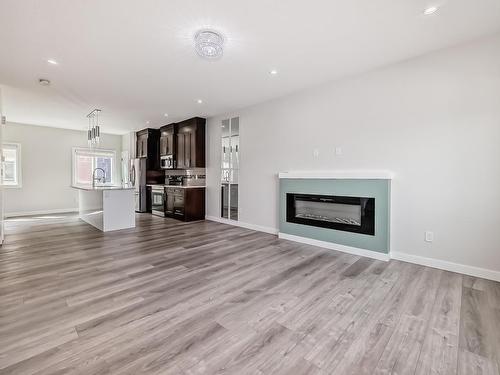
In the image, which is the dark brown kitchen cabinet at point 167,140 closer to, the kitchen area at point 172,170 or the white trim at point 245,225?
the kitchen area at point 172,170

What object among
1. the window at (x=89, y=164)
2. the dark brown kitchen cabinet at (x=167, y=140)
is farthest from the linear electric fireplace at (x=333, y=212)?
the window at (x=89, y=164)

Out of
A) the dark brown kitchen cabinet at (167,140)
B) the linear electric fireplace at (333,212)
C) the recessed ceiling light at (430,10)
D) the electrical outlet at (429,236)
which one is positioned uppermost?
the recessed ceiling light at (430,10)

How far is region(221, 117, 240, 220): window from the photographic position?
18.1 feet

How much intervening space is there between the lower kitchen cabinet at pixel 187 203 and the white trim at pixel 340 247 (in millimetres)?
2598

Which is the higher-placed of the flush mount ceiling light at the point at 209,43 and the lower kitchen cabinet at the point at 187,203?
the flush mount ceiling light at the point at 209,43

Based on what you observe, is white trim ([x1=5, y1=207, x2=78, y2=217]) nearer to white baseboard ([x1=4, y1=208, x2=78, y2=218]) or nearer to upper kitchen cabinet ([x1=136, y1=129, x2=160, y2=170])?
white baseboard ([x1=4, y1=208, x2=78, y2=218])

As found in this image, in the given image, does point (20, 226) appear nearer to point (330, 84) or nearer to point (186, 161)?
point (186, 161)

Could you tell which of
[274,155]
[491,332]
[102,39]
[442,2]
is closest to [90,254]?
[102,39]

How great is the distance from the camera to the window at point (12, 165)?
6.70 m

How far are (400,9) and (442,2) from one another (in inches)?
13.0

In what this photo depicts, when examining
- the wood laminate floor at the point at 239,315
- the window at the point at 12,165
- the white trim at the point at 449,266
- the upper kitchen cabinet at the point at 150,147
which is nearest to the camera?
the wood laminate floor at the point at 239,315

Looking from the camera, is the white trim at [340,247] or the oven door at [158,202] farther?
the oven door at [158,202]

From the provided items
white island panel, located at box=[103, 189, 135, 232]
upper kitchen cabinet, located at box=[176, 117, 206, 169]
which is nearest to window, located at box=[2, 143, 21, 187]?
white island panel, located at box=[103, 189, 135, 232]

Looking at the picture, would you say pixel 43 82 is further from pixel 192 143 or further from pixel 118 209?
pixel 192 143
